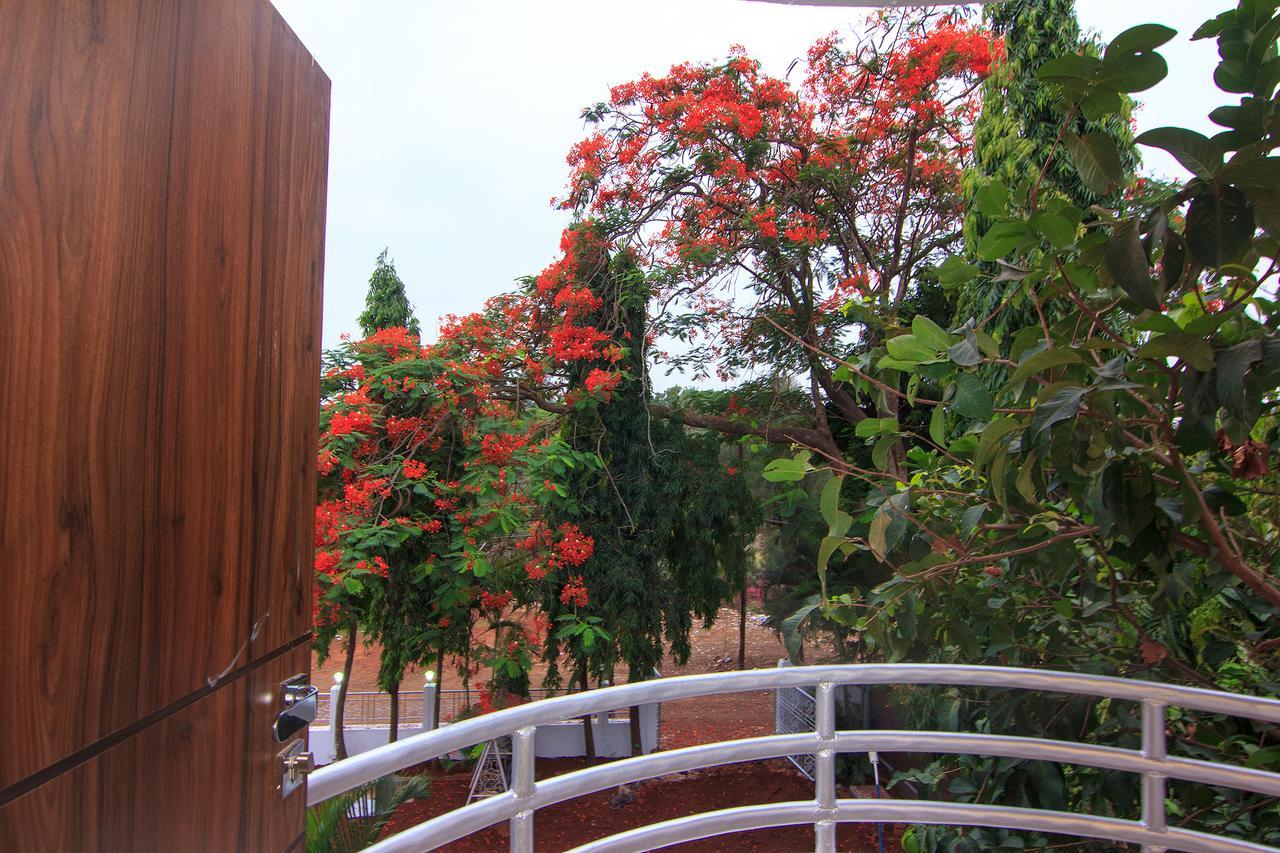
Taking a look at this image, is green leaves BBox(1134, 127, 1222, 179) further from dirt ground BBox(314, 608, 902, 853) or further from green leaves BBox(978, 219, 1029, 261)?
dirt ground BBox(314, 608, 902, 853)

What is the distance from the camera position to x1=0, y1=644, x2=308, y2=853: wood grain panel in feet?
2.01

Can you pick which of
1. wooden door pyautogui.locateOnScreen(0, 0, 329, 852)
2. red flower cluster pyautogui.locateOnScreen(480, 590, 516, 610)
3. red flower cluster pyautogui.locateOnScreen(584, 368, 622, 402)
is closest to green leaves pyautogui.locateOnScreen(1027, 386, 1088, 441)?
wooden door pyautogui.locateOnScreen(0, 0, 329, 852)

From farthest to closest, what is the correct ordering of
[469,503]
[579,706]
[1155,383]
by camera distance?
[469,503] → [1155,383] → [579,706]

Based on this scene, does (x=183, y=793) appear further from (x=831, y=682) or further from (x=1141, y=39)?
(x=1141, y=39)

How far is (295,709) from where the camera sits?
102 cm

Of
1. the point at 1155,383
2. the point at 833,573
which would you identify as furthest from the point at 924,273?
the point at 1155,383

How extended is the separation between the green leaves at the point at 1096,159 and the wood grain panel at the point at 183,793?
4.58 feet

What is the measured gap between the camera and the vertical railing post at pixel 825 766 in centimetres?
151

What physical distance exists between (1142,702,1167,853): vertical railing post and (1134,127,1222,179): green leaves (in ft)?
2.96

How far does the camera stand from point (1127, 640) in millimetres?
2010

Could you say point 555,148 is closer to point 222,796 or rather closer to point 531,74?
point 531,74

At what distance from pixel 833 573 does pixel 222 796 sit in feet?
22.5

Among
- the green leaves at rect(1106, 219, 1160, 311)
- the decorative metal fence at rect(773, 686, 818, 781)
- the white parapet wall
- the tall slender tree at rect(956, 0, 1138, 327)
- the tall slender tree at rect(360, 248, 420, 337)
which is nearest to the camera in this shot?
the green leaves at rect(1106, 219, 1160, 311)

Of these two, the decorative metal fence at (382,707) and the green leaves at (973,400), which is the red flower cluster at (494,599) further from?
the green leaves at (973,400)
